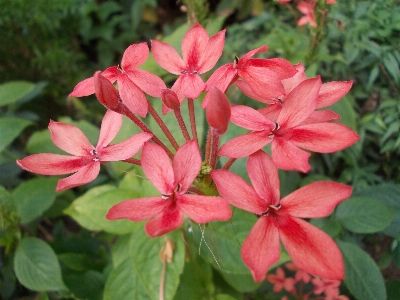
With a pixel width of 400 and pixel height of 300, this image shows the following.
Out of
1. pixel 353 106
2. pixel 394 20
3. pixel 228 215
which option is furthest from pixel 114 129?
pixel 353 106

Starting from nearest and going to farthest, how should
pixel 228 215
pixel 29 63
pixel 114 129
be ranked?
pixel 228 215, pixel 114 129, pixel 29 63

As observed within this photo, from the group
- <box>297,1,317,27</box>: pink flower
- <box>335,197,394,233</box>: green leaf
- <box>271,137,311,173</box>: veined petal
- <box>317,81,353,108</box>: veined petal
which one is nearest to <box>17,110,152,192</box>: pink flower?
<box>271,137,311,173</box>: veined petal

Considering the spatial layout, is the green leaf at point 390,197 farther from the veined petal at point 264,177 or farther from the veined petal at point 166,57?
the veined petal at point 166,57

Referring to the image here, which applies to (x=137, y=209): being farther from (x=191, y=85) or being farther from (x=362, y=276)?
(x=362, y=276)

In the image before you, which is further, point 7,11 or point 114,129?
point 7,11

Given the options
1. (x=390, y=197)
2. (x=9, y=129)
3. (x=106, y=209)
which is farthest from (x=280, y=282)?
(x=9, y=129)

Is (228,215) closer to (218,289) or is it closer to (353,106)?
(218,289)

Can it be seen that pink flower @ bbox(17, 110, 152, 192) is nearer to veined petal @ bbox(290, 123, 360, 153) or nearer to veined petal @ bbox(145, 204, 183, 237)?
veined petal @ bbox(145, 204, 183, 237)
